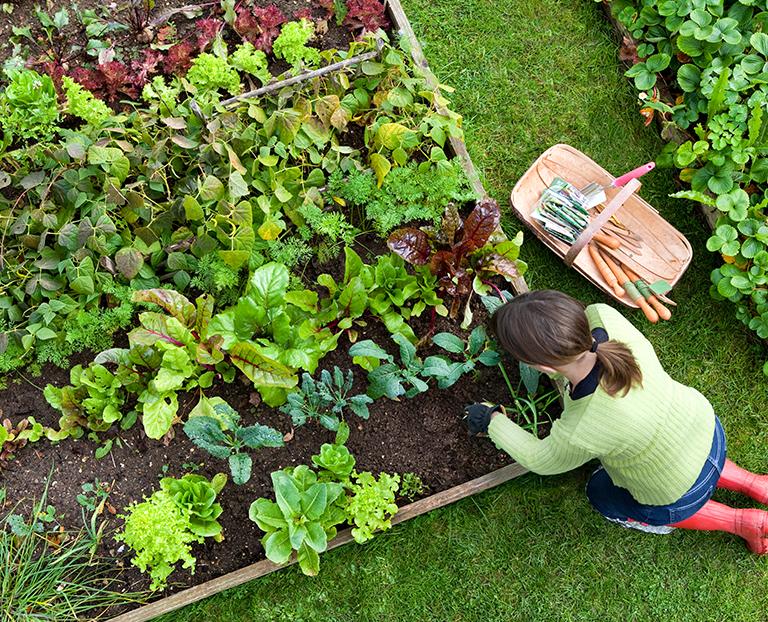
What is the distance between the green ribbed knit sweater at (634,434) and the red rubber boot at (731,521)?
39cm

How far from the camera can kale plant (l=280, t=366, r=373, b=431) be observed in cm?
309

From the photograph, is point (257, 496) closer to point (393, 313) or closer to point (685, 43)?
point (393, 313)

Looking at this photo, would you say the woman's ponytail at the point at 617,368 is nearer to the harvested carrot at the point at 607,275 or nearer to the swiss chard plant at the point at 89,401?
the harvested carrot at the point at 607,275

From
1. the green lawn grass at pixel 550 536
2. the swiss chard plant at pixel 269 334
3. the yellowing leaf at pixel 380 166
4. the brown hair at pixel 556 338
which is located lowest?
the green lawn grass at pixel 550 536

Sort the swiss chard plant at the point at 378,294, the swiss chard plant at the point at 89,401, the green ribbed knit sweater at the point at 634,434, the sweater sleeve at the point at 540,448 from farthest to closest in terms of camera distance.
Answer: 1. the swiss chard plant at the point at 378,294
2. the swiss chard plant at the point at 89,401
3. the sweater sleeve at the point at 540,448
4. the green ribbed knit sweater at the point at 634,434

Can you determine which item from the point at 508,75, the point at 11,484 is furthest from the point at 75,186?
the point at 508,75

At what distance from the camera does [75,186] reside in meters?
3.23

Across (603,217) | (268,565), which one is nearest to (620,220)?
(603,217)

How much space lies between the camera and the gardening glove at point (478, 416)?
3.18 meters

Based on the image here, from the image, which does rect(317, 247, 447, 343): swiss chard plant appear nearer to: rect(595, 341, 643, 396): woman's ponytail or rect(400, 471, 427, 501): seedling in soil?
rect(400, 471, 427, 501): seedling in soil

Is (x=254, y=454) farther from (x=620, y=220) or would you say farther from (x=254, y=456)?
(x=620, y=220)

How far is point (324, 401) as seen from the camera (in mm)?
3201

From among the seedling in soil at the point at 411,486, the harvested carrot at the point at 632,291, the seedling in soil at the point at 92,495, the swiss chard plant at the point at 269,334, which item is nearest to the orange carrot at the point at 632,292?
the harvested carrot at the point at 632,291

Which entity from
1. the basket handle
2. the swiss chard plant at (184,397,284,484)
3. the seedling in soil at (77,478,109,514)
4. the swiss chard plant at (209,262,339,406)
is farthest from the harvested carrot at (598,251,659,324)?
the seedling in soil at (77,478,109,514)
